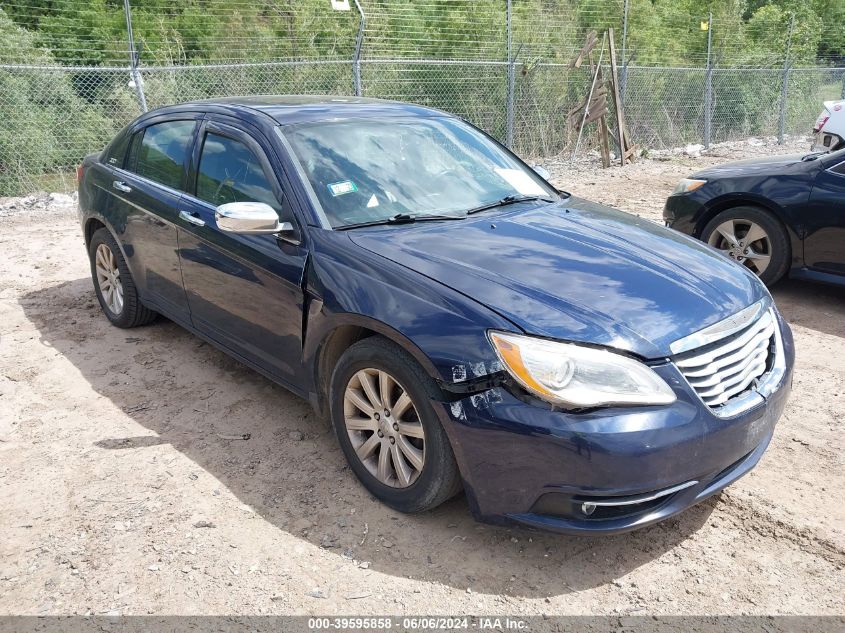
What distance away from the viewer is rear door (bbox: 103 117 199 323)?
171 inches

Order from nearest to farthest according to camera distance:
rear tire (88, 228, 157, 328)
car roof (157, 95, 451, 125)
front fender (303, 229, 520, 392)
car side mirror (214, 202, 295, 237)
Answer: front fender (303, 229, 520, 392) → car side mirror (214, 202, 295, 237) → car roof (157, 95, 451, 125) → rear tire (88, 228, 157, 328)

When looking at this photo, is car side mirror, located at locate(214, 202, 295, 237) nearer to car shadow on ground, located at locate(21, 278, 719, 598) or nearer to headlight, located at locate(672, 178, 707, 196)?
car shadow on ground, located at locate(21, 278, 719, 598)

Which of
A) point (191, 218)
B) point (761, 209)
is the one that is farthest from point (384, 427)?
point (761, 209)

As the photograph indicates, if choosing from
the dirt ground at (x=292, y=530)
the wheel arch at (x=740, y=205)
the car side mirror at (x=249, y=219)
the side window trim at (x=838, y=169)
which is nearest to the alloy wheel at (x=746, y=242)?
the wheel arch at (x=740, y=205)

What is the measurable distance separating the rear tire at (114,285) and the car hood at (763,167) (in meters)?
4.66

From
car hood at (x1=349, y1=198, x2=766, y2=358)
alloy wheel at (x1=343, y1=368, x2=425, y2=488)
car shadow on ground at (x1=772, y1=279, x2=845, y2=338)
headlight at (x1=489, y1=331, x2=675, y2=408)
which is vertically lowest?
car shadow on ground at (x1=772, y1=279, x2=845, y2=338)

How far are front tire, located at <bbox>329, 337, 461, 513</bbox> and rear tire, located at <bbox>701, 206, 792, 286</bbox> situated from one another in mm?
3737

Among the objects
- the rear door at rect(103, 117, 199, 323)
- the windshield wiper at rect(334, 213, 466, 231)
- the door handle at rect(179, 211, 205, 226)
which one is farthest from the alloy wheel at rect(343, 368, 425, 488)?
the rear door at rect(103, 117, 199, 323)

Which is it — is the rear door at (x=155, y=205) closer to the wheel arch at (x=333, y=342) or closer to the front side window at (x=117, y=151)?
the front side window at (x=117, y=151)

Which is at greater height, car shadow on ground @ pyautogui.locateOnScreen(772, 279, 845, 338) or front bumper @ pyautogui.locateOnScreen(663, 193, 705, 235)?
front bumper @ pyautogui.locateOnScreen(663, 193, 705, 235)

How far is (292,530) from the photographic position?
3.07 m

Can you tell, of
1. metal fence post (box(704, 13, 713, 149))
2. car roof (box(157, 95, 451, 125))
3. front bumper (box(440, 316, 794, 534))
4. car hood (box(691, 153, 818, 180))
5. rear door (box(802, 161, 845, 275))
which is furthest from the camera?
metal fence post (box(704, 13, 713, 149))

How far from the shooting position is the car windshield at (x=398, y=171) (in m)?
3.51

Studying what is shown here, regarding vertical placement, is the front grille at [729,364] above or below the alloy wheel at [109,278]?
above
